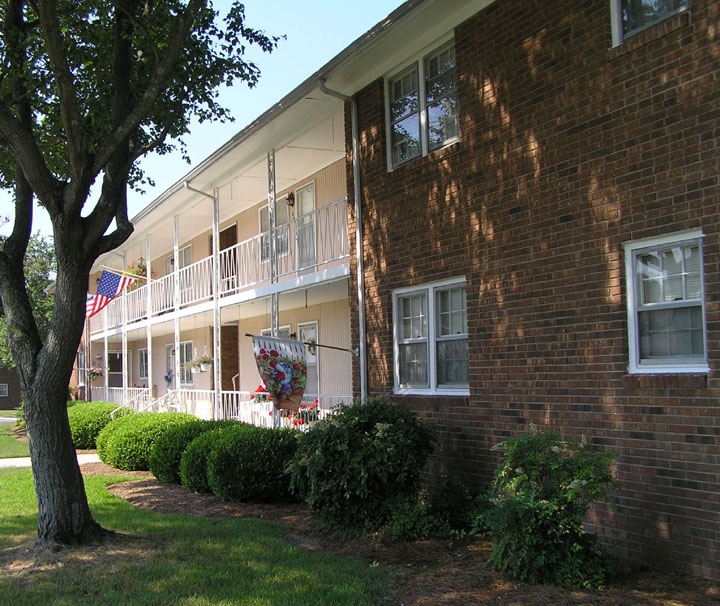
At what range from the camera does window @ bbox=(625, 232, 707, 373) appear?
6578 millimetres

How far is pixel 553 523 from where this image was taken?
6.48m

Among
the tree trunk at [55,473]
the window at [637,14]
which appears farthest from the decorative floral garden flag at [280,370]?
the window at [637,14]

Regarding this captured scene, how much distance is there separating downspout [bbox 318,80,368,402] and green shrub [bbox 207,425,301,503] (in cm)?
135

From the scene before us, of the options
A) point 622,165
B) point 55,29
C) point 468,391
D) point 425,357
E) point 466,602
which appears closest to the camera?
point 466,602

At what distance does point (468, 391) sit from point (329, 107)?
5302 millimetres

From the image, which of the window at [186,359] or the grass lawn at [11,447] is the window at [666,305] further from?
the window at [186,359]

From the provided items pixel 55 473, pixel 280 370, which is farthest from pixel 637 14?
pixel 55 473

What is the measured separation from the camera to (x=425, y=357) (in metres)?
10.1

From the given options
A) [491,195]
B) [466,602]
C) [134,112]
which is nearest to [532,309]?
[491,195]

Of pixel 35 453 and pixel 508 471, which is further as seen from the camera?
pixel 35 453

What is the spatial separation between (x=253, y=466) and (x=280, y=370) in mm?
1401

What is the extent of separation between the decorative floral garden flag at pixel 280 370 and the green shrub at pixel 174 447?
2.26m

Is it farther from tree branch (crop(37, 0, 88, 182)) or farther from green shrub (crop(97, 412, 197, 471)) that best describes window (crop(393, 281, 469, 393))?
green shrub (crop(97, 412, 197, 471))

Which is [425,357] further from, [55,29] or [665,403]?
[55,29]
